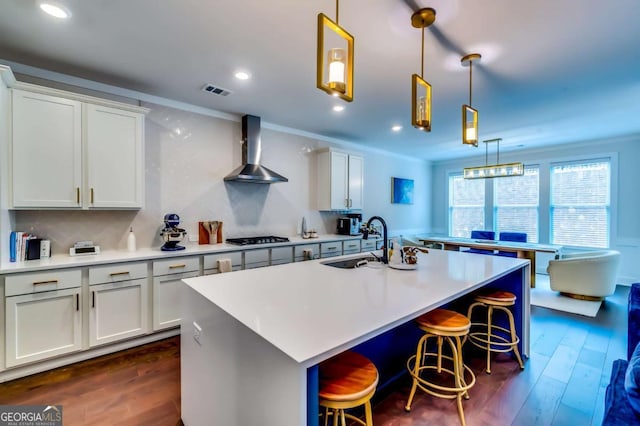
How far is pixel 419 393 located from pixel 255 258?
2.26 metres

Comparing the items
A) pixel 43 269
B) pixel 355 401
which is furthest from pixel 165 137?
pixel 355 401

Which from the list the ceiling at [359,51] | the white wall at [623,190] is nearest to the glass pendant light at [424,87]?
the ceiling at [359,51]

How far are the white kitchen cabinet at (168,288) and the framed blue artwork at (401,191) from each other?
15.3 ft

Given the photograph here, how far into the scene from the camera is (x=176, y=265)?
297 cm

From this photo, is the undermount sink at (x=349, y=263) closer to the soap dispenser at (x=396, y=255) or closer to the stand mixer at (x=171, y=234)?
the soap dispenser at (x=396, y=255)

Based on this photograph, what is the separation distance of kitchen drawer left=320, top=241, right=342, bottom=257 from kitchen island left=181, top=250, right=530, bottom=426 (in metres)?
2.13

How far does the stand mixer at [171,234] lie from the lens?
3064 millimetres

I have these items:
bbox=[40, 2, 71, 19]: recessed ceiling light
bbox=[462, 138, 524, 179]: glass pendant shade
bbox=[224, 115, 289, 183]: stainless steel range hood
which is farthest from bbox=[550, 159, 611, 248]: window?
bbox=[40, 2, 71, 19]: recessed ceiling light

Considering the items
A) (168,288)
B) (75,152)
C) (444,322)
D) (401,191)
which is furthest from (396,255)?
(401,191)

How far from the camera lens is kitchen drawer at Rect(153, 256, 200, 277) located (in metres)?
2.86

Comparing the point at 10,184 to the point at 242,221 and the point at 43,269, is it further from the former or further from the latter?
the point at 242,221

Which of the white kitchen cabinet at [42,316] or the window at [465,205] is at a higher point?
the window at [465,205]

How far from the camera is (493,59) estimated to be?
2.44 m

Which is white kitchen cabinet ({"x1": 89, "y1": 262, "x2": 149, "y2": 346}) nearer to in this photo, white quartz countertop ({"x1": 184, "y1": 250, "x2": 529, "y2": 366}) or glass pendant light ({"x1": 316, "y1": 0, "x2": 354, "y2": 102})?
white quartz countertop ({"x1": 184, "y1": 250, "x2": 529, "y2": 366})
